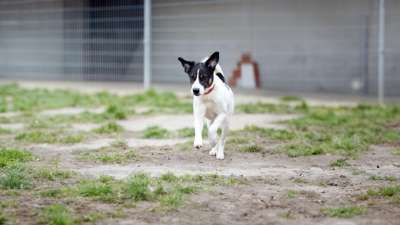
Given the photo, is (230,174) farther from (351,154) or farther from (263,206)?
Answer: (351,154)

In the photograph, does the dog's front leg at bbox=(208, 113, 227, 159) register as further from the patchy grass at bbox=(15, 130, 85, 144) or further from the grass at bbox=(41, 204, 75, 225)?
the grass at bbox=(41, 204, 75, 225)

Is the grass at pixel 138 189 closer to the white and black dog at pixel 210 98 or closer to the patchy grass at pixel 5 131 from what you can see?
the white and black dog at pixel 210 98

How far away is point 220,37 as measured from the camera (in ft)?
53.0

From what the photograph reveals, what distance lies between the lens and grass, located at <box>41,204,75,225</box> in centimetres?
489

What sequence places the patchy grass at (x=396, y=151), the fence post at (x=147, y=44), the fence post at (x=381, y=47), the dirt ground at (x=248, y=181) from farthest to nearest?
1. the fence post at (x=147, y=44)
2. the fence post at (x=381, y=47)
3. the patchy grass at (x=396, y=151)
4. the dirt ground at (x=248, y=181)

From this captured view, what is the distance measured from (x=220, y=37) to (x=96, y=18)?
2.50 meters

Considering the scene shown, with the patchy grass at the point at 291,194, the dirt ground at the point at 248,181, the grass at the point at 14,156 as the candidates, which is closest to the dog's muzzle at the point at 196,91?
Answer: the dirt ground at the point at 248,181

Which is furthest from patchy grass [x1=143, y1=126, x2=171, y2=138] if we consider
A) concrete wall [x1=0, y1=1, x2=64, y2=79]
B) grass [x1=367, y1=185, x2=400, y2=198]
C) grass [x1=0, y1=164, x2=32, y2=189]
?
concrete wall [x1=0, y1=1, x2=64, y2=79]

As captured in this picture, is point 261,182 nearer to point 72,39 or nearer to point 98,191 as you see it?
point 98,191

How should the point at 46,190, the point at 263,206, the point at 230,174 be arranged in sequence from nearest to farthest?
1. the point at 263,206
2. the point at 46,190
3. the point at 230,174

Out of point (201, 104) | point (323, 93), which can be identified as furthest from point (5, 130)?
point (323, 93)

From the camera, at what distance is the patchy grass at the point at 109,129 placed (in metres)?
9.70

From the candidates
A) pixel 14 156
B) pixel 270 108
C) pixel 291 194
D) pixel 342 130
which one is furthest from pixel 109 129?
pixel 291 194

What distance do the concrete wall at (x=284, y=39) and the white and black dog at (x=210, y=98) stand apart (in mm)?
6974
